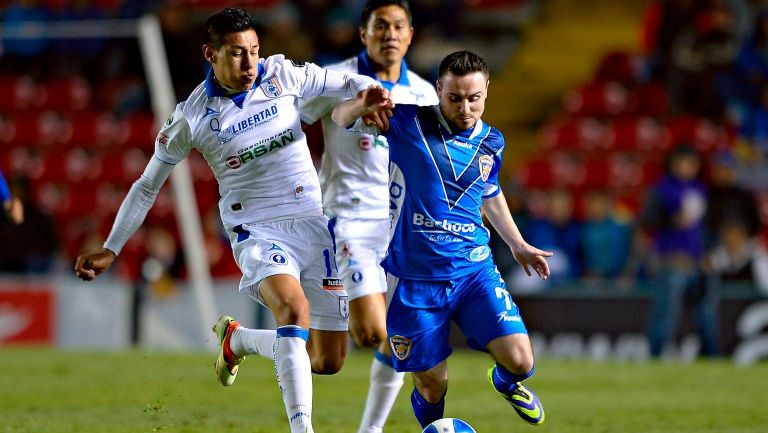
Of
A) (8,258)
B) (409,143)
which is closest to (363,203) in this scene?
(409,143)

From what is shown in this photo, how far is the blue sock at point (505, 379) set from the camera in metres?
6.88

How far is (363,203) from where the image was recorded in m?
8.45

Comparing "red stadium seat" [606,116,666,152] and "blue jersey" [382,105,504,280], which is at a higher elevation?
"blue jersey" [382,105,504,280]

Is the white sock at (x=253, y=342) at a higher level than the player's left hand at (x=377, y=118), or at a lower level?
lower

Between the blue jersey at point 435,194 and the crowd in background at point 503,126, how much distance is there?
8668mm

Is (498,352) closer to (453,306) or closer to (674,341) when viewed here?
(453,306)

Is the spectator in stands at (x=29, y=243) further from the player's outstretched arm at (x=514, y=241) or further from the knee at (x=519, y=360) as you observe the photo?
the knee at (x=519, y=360)

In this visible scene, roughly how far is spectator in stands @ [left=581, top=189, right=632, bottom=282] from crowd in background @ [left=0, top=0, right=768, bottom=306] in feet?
0.06

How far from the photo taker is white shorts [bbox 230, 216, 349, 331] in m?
7.17

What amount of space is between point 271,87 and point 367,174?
130cm

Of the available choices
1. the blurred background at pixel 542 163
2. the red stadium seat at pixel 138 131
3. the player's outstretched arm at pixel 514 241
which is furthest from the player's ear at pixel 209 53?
the red stadium seat at pixel 138 131

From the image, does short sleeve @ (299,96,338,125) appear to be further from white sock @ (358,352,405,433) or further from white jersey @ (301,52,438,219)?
white sock @ (358,352,405,433)

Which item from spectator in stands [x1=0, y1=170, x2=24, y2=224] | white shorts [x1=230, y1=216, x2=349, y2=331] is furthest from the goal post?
white shorts [x1=230, y1=216, x2=349, y2=331]

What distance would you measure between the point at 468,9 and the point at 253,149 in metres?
15.5
